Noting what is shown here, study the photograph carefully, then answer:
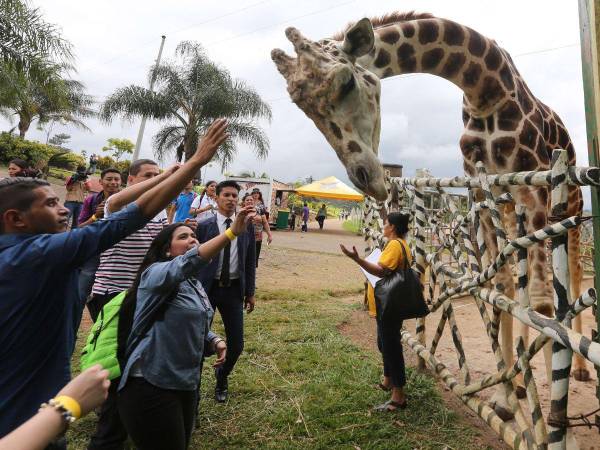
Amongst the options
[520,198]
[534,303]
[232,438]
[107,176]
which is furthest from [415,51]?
[232,438]

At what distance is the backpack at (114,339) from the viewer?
205 centimetres

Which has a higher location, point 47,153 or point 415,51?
point 47,153

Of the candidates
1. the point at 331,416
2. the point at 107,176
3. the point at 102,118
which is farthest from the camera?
the point at 102,118

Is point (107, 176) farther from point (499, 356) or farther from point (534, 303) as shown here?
point (534, 303)

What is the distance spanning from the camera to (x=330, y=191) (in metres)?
22.2

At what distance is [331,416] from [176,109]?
16562 millimetres

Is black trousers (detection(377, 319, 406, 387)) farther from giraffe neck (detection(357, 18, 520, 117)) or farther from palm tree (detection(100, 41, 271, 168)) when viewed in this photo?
palm tree (detection(100, 41, 271, 168))

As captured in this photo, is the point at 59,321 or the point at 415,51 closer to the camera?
the point at 59,321

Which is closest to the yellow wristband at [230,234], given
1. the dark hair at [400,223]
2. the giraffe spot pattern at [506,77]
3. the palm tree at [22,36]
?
the dark hair at [400,223]

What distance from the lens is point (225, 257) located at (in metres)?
3.45

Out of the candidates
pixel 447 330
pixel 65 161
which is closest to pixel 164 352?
pixel 447 330

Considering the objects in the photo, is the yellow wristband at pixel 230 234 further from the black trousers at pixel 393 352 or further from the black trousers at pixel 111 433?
the black trousers at pixel 393 352

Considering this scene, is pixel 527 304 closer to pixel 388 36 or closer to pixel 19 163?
pixel 388 36

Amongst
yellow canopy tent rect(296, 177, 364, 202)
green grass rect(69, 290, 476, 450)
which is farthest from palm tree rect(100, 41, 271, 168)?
green grass rect(69, 290, 476, 450)
